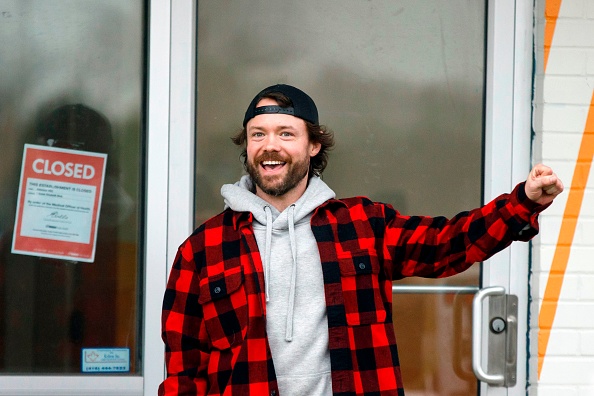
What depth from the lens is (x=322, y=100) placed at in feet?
10.9

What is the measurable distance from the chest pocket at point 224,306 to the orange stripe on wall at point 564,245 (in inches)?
51.9

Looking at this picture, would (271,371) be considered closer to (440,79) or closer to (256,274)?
(256,274)

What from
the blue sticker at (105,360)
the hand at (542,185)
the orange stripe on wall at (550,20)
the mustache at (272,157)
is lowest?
the blue sticker at (105,360)

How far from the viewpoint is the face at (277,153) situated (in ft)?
8.36

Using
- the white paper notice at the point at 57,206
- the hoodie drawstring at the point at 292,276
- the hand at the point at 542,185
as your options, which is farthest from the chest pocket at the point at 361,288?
the white paper notice at the point at 57,206

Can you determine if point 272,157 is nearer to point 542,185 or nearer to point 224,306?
point 224,306

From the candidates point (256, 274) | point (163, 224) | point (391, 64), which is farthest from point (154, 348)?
point (391, 64)

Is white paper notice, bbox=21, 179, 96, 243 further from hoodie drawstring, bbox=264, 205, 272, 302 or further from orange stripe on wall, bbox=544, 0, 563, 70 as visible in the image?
orange stripe on wall, bbox=544, 0, 563, 70

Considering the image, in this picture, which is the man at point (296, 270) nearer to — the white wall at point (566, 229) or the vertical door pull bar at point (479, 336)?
the vertical door pull bar at point (479, 336)

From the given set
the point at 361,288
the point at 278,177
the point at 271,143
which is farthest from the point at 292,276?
the point at 271,143

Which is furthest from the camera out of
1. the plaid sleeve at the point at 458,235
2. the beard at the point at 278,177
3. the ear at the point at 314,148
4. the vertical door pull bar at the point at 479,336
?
the vertical door pull bar at the point at 479,336

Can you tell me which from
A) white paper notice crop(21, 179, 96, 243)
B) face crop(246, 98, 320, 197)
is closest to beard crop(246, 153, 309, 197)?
face crop(246, 98, 320, 197)

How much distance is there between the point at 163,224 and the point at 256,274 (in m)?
0.88

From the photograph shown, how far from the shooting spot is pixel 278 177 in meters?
2.55
